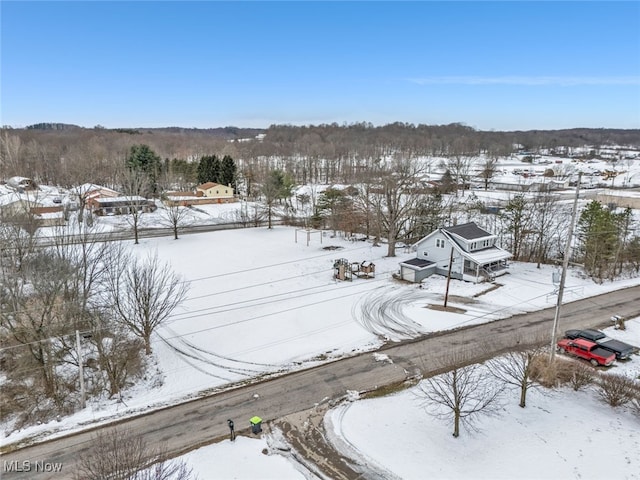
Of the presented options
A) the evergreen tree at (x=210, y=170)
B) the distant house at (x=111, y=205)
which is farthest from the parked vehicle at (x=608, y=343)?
the evergreen tree at (x=210, y=170)

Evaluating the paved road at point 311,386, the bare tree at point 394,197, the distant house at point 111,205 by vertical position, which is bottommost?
the paved road at point 311,386

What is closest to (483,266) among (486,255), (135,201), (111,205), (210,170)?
(486,255)

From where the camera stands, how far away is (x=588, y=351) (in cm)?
1759

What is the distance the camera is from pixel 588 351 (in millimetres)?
17594

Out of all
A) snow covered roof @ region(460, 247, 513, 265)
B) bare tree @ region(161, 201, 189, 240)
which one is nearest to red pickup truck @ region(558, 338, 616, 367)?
snow covered roof @ region(460, 247, 513, 265)

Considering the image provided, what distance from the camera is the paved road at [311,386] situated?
42.1 ft

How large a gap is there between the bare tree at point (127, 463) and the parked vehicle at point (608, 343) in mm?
17347

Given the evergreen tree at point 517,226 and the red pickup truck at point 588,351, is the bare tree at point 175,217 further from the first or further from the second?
the red pickup truck at point 588,351

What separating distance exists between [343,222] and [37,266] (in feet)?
93.3

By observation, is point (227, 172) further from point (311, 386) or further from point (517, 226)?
point (311, 386)

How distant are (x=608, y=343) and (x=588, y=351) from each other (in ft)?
4.92

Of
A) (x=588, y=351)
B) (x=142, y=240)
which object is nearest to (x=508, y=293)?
(x=588, y=351)

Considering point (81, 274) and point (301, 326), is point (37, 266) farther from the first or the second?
point (301, 326)

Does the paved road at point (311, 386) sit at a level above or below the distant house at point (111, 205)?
below
